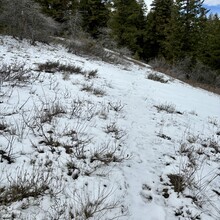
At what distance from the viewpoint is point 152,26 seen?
27672mm

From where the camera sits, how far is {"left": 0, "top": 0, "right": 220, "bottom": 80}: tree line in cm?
2372

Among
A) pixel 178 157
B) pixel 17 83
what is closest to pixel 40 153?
pixel 178 157

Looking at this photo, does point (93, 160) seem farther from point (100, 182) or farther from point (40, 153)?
point (40, 153)

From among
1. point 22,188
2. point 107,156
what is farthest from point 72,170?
point 22,188

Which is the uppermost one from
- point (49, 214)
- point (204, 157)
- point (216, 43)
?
point (216, 43)

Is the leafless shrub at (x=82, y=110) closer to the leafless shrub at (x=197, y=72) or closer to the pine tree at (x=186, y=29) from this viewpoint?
the leafless shrub at (x=197, y=72)

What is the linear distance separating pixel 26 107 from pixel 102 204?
8.26ft

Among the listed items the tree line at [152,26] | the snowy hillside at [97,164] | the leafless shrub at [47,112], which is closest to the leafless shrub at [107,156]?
the snowy hillside at [97,164]

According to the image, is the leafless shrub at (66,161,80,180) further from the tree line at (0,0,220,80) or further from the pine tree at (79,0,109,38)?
the pine tree at (79,0,109,38)

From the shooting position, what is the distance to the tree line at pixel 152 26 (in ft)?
77.8

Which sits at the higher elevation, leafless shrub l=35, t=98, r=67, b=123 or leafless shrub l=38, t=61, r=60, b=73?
leafless shrub l=38, t=61, r=60, b=73

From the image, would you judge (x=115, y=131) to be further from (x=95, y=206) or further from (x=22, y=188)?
(x=22, y=188)

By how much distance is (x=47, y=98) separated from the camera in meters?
4.71

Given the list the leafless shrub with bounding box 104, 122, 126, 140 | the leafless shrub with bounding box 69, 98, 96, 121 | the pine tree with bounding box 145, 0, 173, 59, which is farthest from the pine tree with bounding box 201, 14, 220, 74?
the leafless shrub with bounding box 104, 122, 126, 140
